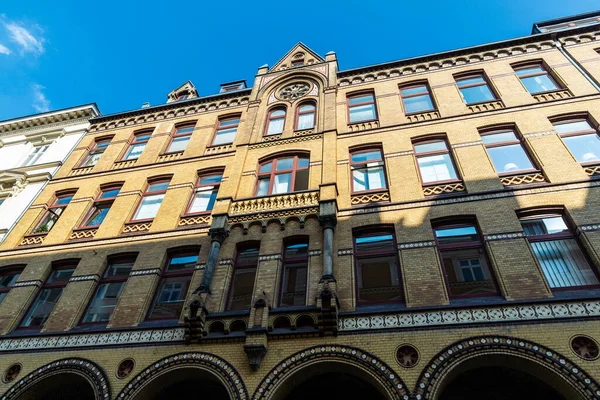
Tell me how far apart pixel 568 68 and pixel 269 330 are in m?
16.1

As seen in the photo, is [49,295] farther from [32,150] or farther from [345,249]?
[32,150]

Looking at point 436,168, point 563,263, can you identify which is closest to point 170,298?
point 436,168

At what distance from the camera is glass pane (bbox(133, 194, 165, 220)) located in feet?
48.2

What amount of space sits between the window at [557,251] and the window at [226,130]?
12.7 metres

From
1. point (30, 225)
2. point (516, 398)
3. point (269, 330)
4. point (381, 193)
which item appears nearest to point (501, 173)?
point (381, 193)

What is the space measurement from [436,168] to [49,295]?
14395 millimetres

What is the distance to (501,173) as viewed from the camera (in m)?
11.8

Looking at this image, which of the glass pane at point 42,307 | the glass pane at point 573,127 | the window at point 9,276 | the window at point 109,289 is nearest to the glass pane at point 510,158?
the glass pane at point 573,127

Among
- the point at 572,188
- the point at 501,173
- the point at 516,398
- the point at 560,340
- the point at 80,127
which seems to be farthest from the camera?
the point at 80,127

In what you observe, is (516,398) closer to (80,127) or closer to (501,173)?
(501,173)

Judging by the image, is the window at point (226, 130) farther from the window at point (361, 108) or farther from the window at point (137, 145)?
the window at point (361, 108)

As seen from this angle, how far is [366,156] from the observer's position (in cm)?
1428

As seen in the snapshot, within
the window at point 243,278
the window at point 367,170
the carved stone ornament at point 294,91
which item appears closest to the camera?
the window at point 243,278

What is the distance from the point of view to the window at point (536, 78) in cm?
1494
